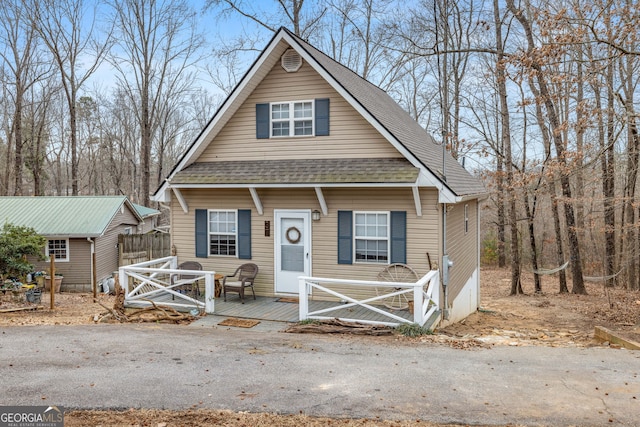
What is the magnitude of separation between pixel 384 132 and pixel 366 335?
4386mm

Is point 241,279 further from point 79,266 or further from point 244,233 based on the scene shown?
point 79,266

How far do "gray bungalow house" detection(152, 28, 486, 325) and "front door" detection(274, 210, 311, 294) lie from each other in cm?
3

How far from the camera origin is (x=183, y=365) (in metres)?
6.83

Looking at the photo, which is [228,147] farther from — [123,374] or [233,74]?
[233,74]

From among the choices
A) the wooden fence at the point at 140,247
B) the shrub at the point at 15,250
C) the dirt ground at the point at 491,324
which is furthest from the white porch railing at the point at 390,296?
the wooden fence at the point at 140,247

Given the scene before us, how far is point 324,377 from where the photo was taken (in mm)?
6324

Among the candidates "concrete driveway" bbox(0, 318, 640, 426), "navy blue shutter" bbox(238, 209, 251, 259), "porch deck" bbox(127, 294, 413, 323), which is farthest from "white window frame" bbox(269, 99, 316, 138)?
"concrete driveway" bbox(0, 318, 640, 426)

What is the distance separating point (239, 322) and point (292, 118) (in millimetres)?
5016

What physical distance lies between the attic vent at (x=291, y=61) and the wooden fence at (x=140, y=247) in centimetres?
1365

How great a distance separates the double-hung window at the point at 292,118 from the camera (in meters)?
11.4

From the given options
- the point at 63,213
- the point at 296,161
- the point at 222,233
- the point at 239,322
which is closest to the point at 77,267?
the point at 63,213

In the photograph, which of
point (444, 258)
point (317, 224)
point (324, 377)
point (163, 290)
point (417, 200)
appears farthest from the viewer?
point (317, 224)

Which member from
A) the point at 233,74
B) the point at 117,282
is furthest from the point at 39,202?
the point at 117,282

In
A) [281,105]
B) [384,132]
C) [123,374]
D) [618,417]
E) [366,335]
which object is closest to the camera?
[618,417]
